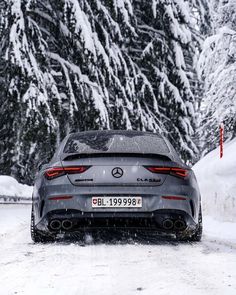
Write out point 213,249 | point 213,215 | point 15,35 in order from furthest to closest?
point 15,35 < point 213,215 < point 213,249

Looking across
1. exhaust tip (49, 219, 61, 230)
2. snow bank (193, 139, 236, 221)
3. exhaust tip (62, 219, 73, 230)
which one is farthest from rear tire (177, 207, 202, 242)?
snow bank (193, 139, 236, 221)

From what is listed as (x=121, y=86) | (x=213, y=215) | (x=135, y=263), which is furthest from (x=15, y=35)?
(x=135, y=263)

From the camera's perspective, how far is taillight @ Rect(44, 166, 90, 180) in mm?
6977

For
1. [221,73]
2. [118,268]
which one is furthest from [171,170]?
[221,73]

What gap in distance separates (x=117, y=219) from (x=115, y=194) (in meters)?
0.26

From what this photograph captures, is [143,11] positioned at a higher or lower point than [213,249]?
higher

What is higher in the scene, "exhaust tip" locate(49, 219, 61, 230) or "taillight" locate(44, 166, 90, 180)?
"taillight" locate(44, 166, 90, 180)

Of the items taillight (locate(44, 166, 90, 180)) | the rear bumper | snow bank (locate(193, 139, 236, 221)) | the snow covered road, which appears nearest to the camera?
the snow covered road

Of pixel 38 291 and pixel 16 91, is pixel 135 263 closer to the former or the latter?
pixel 38 291

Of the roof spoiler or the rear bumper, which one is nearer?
the rear bumper

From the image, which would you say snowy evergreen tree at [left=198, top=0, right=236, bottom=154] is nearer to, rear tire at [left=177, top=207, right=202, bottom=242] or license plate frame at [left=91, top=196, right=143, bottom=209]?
rear tire at [left=177, top=207, right=202, bottom=242]

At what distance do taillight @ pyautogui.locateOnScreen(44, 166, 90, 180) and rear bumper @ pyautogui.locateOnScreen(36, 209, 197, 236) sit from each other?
402 millimetres

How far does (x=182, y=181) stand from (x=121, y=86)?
14042 mm

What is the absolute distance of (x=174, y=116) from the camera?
24.7m
